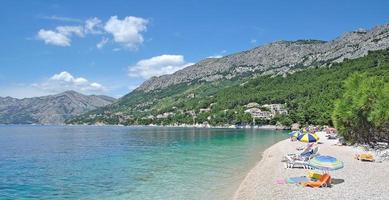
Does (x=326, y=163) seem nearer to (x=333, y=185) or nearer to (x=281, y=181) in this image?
(x=333, y=185)

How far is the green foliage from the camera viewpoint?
50844 mm

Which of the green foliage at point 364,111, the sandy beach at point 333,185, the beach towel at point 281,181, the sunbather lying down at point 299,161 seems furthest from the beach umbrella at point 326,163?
the green foliage at point 364,111

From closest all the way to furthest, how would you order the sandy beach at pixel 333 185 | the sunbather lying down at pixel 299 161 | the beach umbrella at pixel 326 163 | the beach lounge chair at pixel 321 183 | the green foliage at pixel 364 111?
→ the sandy beach at pixel 333 185
the beach lounge chair at pixel 321 183
the beach umbrella at pixel 326 163
the sunbather lying down at pixel 299 161
the green foliage at pixel 364 111

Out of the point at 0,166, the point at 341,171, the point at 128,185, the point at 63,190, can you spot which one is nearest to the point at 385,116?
the point at 341,171

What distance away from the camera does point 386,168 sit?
3516cm

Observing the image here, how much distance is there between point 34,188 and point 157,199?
12.9 metres

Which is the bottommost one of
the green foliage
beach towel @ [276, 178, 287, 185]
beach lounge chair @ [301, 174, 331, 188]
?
beach towel @ [276, 178, 287, 185]

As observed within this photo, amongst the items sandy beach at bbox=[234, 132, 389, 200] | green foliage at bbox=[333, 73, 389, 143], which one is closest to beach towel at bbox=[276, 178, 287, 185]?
sandy beach at bbox=[234, 132, 389, 200]

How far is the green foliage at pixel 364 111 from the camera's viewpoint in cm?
5084

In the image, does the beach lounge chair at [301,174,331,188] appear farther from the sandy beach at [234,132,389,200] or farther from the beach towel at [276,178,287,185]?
the beach towel at [276,178,287,185]

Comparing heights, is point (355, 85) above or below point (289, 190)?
above

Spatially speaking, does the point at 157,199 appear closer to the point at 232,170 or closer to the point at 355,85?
the point at 232,170

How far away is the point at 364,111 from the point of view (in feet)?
179

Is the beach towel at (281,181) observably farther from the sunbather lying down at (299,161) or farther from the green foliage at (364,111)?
the green foliage at (364,111)
